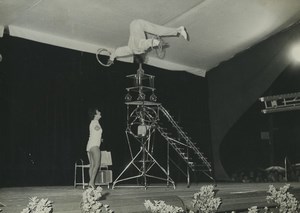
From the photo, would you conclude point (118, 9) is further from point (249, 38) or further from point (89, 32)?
point (249, 38)

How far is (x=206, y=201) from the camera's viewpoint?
400 centimetres

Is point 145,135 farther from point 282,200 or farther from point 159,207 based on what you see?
point 159,207

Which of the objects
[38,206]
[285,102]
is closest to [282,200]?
[38,206]

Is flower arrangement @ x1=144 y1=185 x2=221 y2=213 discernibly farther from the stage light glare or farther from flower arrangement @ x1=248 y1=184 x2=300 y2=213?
the stage light glare

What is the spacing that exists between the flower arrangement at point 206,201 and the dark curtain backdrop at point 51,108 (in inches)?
123

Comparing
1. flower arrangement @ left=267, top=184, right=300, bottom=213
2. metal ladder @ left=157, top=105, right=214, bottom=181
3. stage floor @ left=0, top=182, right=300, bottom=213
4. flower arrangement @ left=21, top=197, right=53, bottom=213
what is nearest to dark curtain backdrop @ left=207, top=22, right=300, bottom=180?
metal ladder @ left=157, top=105, right=214, bottom=181

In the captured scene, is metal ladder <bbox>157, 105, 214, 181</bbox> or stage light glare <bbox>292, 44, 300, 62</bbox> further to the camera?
stage light glare <bbox>292, 44, 300, 62</bbox>

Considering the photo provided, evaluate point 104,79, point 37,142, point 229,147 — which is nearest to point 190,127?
point 229,147

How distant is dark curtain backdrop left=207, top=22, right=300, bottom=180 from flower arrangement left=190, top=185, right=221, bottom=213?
557 centimetres

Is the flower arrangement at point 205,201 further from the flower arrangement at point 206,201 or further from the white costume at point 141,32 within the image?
the white costume at point 141,32

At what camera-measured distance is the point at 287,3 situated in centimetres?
730

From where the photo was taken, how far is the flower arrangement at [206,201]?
12.9 feet

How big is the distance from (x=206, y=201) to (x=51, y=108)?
3461mm

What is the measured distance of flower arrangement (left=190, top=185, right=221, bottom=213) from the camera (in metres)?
3.95
